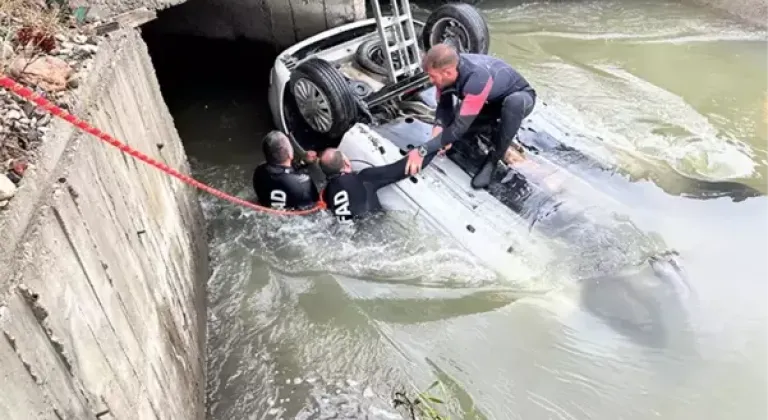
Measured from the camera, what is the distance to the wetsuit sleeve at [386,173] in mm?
4965

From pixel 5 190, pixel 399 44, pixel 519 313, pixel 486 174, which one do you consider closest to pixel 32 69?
pixel 5 190

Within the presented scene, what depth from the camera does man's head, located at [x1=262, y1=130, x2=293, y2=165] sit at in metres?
5.30

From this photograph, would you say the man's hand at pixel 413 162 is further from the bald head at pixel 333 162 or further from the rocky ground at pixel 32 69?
the rocky ground at pixel 32 69

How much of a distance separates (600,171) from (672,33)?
16.3ft

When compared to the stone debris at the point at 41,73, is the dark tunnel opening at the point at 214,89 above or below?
below

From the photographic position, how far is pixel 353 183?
16.8ft

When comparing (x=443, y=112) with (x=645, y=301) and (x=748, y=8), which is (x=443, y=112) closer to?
(x=645, y=301)

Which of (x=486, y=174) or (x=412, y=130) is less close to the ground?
(x=412, y=130)

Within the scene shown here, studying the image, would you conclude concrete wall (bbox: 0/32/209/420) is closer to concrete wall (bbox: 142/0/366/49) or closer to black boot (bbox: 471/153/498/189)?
black boot (bbox: 471/153/498/189)

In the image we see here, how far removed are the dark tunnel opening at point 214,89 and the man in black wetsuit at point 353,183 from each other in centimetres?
204

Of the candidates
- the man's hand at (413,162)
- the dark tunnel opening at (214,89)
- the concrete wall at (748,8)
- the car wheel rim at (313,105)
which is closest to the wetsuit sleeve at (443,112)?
the man's hand at (413,162)

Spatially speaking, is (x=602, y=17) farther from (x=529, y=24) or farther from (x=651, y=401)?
(x=651, y=401)

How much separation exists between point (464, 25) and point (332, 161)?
199 cm

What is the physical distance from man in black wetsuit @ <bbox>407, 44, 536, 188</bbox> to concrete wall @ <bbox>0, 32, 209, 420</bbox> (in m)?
1.87
